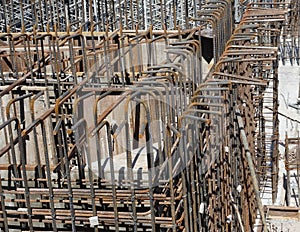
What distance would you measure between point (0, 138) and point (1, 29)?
7.90 meters

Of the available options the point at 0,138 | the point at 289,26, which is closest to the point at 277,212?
the point at 0,138

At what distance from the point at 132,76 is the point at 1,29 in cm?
801

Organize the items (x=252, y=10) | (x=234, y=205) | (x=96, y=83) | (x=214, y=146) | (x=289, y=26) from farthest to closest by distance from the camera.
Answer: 1. (x=289, y=26)
2. (x=252, y=10)
3. (x=96, y=83)
4. (x=234, y=205)
5. (x=214, y=146)

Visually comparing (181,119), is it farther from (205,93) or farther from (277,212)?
(277,212)

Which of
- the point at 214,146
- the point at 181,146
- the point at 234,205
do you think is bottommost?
the point at 234,205

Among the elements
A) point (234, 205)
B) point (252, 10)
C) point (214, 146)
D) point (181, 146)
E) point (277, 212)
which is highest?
point (252, 10)

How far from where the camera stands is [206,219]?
5020mm

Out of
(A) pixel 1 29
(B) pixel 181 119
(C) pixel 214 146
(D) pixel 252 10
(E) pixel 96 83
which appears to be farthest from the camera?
(A) pixel 1 29

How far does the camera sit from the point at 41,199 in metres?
5.33

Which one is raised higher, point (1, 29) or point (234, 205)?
point (1, 29)

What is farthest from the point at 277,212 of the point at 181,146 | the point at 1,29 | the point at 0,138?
the point at 1,29

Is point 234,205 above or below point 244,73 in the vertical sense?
below

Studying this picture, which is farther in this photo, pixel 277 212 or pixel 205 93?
pixel 277 212

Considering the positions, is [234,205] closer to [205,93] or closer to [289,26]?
[205,93]
